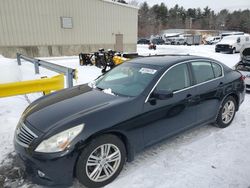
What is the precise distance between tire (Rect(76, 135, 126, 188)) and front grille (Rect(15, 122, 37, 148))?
0.64m

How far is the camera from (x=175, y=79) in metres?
3.83

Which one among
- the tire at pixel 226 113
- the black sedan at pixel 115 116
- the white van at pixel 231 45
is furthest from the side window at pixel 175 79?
the white van at pixel 231 45

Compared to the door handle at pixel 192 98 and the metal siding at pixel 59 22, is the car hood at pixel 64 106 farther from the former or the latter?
the metal siding at pixel 59 22

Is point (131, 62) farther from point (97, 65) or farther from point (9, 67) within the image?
point (97, 65)

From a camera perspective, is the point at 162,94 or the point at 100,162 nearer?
the point at 100,162

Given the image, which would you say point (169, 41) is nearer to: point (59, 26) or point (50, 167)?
point (59, 26)

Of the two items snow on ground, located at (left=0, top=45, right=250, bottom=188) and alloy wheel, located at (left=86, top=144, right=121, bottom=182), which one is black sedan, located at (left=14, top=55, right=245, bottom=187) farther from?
snow on ground, located at (left=0, top=45, right=250, bottom=188)

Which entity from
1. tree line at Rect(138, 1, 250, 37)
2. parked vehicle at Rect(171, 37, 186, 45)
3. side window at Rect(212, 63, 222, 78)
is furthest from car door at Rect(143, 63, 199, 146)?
tree line at Rect(138, 1, 250, 37)

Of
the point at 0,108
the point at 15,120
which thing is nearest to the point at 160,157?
the point at 15,120

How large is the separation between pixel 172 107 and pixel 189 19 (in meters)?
111

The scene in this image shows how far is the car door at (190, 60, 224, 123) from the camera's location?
13.5ft

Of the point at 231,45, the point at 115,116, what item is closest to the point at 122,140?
the point at 115,116

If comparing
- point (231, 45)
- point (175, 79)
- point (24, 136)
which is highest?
point (231, 45)

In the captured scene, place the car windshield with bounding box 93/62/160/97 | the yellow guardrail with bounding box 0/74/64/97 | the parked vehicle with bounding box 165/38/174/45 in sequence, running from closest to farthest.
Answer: the car windshield with bounding box 93/62/160/97
the yellow guardrail with bounding box 0/74/64/97
the parked vehicle with bounding box 165/38/174/45
